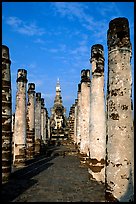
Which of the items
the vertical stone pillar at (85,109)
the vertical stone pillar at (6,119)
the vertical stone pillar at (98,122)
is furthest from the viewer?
the vertical stone pillar at (85,109)

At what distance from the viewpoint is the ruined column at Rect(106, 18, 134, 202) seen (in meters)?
7.31

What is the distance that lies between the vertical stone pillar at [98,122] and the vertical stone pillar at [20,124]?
600 centimetres

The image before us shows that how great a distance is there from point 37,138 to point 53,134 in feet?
69.4

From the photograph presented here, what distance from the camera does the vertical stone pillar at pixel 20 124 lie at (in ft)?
54.4

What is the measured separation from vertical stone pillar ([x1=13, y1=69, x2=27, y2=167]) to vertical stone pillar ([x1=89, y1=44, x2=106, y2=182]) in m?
6.00

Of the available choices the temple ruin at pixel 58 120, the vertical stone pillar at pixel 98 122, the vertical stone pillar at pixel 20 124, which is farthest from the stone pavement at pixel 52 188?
the temple ruin at pixel 58 120

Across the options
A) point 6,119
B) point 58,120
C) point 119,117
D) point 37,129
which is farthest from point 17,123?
point 58,120

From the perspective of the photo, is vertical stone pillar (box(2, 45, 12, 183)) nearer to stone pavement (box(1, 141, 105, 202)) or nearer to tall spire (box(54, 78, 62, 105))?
stone pavement (box(1, 141, 105, 202))

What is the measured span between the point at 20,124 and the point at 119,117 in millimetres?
10546

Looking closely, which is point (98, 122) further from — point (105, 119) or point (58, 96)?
point (58, 96)

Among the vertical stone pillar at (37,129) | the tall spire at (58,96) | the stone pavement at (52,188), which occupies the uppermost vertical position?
the tall spire at (58,96)

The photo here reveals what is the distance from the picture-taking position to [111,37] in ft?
25.7

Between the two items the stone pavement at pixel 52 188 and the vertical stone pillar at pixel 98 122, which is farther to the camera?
the vertical stone pillar at pixel 98 122

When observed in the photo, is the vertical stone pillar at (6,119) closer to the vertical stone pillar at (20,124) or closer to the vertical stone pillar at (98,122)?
the vertical stone pillar at (98,122)
